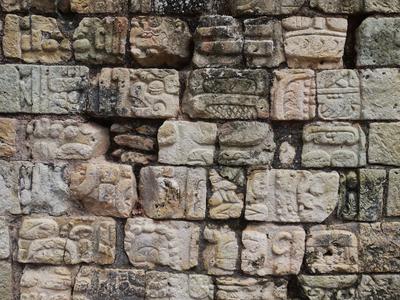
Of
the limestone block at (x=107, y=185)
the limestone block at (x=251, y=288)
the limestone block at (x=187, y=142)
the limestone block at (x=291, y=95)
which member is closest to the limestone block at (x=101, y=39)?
the limestone block at (x=187, y=142)

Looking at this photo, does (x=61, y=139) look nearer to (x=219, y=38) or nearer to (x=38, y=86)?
(x=38, y=86)

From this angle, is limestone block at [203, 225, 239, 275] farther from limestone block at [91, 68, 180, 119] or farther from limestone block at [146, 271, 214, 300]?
limestone block at [91, 68, 180, 119]

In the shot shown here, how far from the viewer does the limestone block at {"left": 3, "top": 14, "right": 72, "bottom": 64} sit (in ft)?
8.99

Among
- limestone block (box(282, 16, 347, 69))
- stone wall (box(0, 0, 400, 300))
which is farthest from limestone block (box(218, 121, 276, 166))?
limestone block (box(282, 16, 347, 69))

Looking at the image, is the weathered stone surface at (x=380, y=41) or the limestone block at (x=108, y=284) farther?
the limestone block at (x=108, y=284)

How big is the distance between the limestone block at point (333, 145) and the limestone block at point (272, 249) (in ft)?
1.30

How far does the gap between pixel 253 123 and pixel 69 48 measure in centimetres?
109

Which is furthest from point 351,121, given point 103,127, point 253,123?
point 103,127

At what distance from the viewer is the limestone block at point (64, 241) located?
2.80 metres

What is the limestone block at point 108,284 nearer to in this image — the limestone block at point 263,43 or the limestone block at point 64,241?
the limestone block at point 64,241

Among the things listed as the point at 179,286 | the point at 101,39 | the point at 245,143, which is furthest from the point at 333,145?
the point at 101,39

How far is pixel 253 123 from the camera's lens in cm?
272

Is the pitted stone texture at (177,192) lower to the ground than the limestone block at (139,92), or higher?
lower

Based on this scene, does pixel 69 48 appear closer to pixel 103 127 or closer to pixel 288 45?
pixel 103 127
